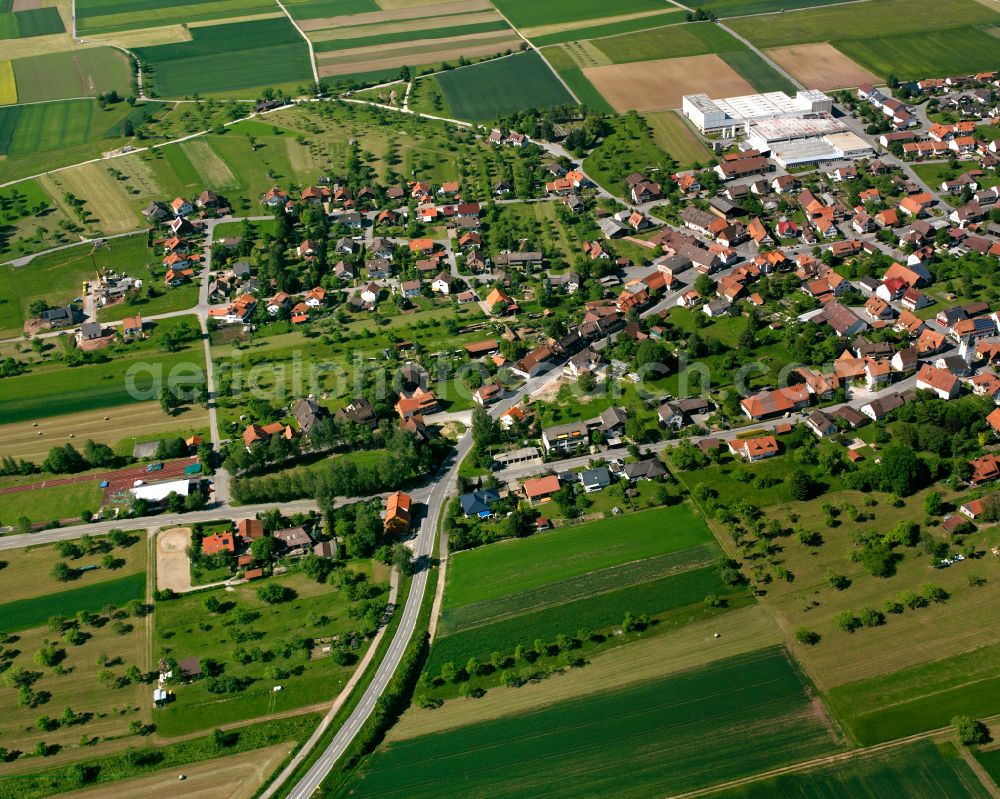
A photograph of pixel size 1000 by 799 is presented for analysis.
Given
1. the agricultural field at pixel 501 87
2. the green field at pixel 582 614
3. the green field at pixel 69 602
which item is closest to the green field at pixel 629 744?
the green field at pixel 582 614

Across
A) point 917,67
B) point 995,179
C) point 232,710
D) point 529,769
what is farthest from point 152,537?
point 917,67

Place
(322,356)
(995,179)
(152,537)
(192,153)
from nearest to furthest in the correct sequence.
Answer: (152,537), (322,356), (995,179), (192,153)

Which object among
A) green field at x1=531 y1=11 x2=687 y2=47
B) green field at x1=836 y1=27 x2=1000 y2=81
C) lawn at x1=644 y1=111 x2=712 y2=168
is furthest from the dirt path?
green field at x1=531 y1=11 x2=687 y2=47

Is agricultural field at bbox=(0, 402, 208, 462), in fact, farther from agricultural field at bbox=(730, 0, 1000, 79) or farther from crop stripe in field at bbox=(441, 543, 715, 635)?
agricultural field at bbox=(730, 0, 1000, 79)

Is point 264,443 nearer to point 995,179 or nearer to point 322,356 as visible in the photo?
point 322,356

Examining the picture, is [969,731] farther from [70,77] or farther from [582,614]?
[70,77]

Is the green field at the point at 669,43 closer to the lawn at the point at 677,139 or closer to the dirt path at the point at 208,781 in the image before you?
the lawn at the point at 677,139
